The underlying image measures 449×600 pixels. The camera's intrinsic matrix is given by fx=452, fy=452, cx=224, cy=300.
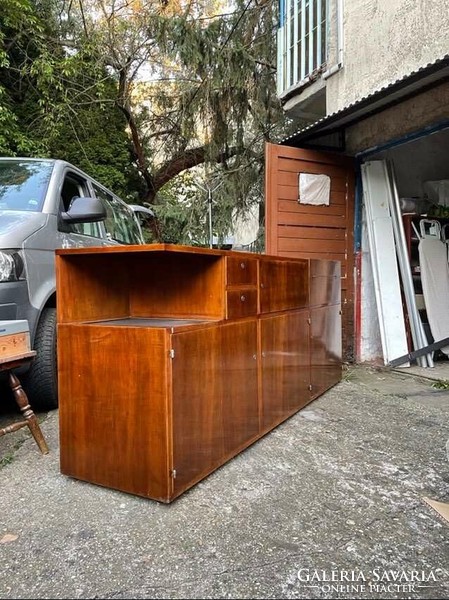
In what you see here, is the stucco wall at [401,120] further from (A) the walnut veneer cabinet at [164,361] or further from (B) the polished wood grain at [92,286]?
(B) the polished wood grain at [92,286]

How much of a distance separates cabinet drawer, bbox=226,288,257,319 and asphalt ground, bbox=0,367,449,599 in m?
0.80

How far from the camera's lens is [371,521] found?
187 centimetres

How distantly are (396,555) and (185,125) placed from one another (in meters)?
7.80

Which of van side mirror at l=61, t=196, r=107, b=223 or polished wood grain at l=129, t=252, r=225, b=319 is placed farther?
van side mirror at l=61, t=196, r=107, b=223

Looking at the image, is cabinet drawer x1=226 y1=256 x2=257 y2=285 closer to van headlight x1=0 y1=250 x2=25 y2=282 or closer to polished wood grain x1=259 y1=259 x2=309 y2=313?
polished wood grain x1=259 y1=259 x2=309 y2=313

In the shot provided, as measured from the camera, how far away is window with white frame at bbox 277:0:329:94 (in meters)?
5.56

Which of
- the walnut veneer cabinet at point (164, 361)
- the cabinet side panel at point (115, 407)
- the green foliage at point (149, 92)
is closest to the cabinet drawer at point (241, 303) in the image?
the walnut veneer cabinet at point (164, 361)

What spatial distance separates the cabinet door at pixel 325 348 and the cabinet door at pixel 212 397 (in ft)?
3.49

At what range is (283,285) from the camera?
302 cm

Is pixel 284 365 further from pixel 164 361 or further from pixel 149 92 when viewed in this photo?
pixel 149 92

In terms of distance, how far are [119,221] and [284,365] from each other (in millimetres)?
2799

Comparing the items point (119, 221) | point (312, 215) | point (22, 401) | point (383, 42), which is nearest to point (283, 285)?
point (22, 401)

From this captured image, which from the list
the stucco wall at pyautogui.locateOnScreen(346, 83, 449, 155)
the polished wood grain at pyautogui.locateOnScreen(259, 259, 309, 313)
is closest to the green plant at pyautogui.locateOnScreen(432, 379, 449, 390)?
the polished wood grain at pyautogui.locateOnScreen(259, 259, 309, 313)

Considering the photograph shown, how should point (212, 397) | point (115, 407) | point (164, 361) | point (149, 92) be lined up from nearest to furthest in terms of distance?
point (164, 361), point (115, 407), point (212, 397), point (149, 92)
